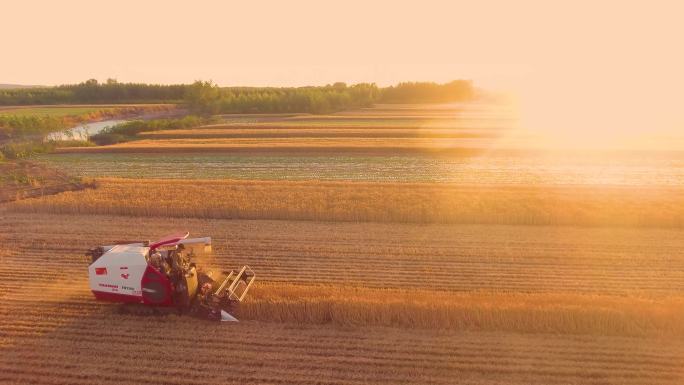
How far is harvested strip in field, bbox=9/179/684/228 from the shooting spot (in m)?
→ 19.5

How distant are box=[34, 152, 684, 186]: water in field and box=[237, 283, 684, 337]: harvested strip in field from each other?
14753mm

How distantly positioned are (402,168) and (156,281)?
21435 millimetres

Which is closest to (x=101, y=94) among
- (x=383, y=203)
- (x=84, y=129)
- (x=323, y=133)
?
(x=84, y=129)

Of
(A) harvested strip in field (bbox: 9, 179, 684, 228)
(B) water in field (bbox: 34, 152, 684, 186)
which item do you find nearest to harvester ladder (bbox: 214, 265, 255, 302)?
(A) harvested strip in field (bbox: 9, 179, 684, 228)

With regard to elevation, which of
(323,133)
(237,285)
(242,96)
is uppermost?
(242,96)

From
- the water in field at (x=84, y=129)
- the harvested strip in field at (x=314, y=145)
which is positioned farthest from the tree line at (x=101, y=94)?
the harvested strip in field at (x=314, y=145)

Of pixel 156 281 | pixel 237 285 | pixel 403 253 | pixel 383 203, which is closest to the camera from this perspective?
pixel 156 281

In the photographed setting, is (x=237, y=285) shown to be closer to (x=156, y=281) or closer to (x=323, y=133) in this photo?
(x=156, y=281)

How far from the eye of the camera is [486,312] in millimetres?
11539

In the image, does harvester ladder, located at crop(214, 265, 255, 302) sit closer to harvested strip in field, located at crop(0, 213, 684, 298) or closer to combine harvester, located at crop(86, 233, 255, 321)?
combine harvester, located at crop(86, 233, 255, 321)

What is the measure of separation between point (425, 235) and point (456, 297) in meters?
5.44

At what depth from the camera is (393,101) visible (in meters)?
112

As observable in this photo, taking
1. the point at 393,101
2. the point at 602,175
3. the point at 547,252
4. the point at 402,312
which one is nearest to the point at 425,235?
the point at 547,252

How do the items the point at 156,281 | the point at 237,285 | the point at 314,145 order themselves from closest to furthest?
the point at 156,281 → the point at 237,285 → the point at 314,145
